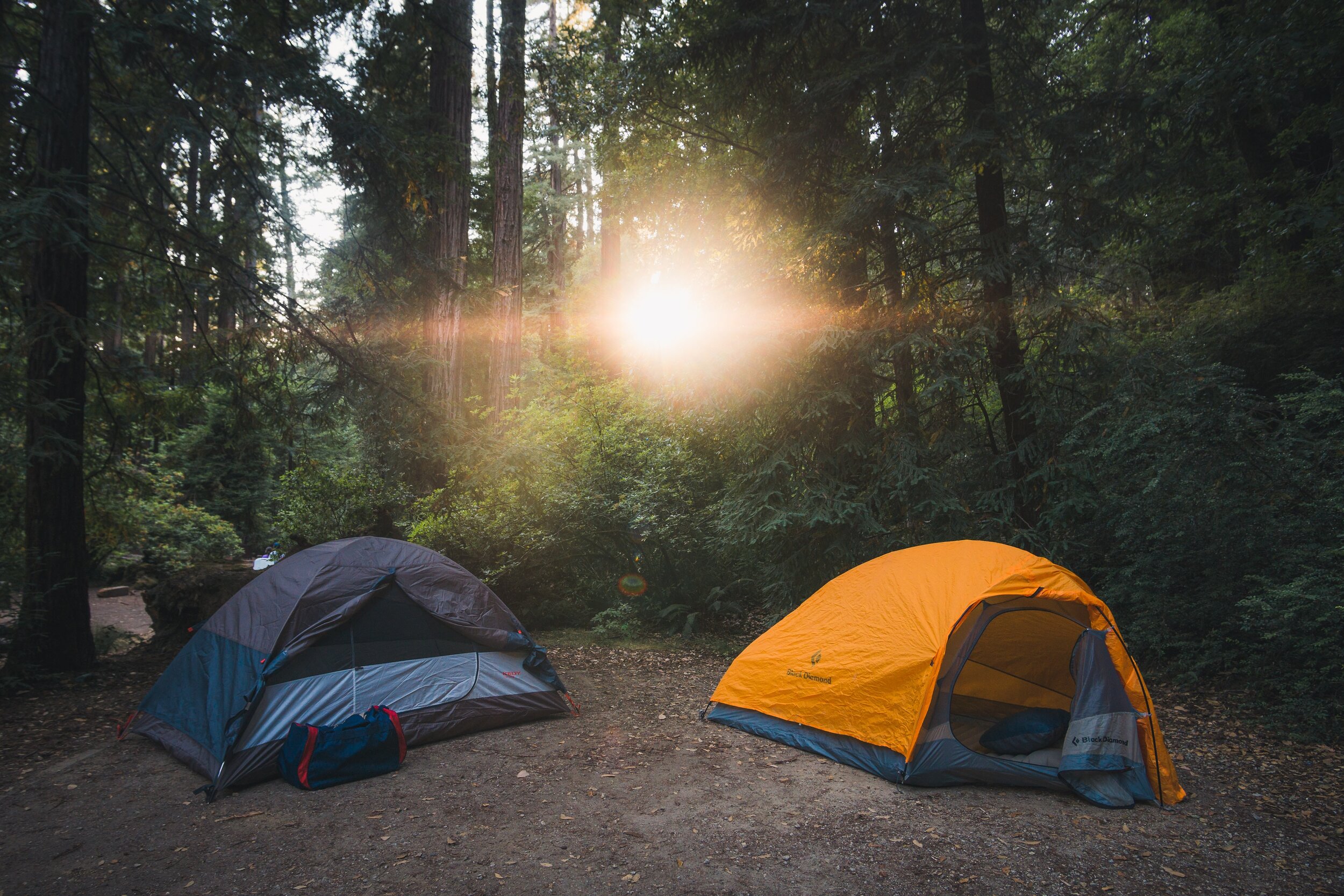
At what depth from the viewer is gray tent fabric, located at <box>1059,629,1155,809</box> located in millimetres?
4668

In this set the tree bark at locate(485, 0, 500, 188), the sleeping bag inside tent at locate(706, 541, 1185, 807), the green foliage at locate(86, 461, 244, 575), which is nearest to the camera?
the sleeping bag inside tent at locate(706, 541, 1185, 807)

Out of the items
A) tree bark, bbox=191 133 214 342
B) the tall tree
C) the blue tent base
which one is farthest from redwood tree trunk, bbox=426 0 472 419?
the tall tree

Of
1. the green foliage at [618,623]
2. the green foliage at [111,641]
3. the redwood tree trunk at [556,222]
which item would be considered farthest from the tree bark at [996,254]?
the redwood tree trunk at [556,222]

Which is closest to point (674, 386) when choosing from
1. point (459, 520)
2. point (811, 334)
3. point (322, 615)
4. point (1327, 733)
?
point (811, 334)

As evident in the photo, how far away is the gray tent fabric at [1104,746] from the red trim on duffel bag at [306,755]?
5.02m

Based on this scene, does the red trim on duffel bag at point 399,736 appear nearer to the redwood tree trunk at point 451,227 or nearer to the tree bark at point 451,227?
the tree bark at point 451,227

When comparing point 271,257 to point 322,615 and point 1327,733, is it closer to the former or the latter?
point 322,615

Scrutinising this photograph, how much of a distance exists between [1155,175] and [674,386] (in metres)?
6.15

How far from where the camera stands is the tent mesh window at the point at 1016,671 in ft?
19.2

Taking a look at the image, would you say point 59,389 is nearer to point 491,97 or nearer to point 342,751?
point 342,751

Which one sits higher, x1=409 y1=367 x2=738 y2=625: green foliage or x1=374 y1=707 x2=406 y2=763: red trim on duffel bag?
x1=409 y1=367 x2=738 y2=625: green foliage

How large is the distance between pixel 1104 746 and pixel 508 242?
457 inches

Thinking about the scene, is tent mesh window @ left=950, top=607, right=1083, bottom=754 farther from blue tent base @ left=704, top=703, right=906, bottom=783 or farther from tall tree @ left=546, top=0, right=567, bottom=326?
tall tree @ left=546, top=0, right=567, bottom=326

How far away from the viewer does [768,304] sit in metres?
8.96
